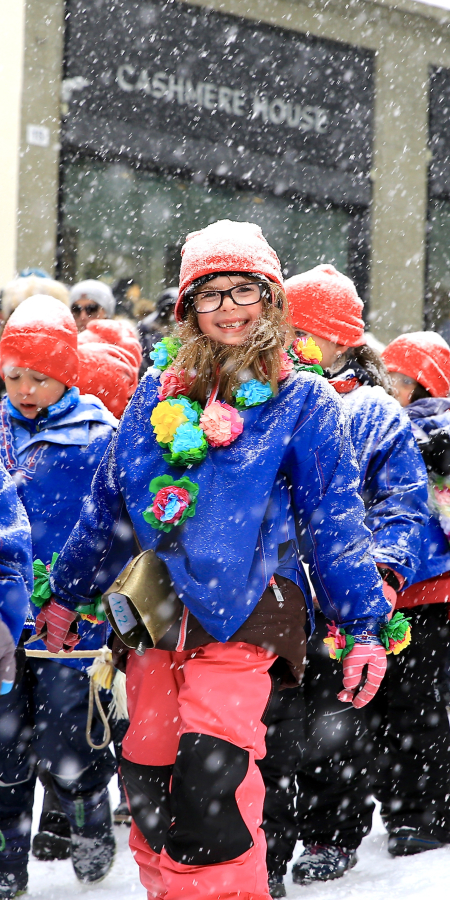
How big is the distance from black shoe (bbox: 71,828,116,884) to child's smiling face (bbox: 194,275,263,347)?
1.94 m

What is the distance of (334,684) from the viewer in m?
3.93

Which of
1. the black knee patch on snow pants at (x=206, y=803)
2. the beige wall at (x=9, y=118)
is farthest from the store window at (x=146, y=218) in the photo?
the black knee patch on snow pants at (x=206, y=803)

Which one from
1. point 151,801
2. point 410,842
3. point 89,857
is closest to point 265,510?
point 151,801

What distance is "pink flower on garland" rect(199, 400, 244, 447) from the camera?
8.94 feet

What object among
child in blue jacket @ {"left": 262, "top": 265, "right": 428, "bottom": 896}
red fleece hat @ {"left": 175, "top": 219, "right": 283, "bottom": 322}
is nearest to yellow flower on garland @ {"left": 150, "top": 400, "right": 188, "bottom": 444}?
red fleece hat @ {"left": 175, "top": 219, "right": 283, "bottom": 322}

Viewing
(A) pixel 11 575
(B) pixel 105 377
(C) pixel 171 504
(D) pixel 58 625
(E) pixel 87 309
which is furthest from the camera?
(E) pixel 87 309

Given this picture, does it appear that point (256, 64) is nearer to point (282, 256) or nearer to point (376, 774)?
point (282, 256)

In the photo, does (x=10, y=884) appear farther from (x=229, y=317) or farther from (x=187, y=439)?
(x=229, y=317)

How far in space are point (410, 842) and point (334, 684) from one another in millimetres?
702

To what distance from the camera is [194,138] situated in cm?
1212

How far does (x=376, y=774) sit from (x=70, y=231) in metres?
8.30

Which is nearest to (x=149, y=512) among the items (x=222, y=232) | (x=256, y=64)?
(x=222, y=232)

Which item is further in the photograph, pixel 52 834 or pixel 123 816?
pixel 123 816

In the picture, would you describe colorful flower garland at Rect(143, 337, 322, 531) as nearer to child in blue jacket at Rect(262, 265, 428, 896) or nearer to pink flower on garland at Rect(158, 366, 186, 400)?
pink flower on garland at Rect(158, 366, 186, 400)
